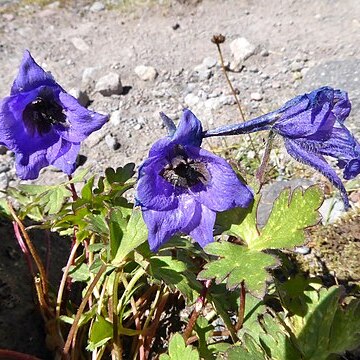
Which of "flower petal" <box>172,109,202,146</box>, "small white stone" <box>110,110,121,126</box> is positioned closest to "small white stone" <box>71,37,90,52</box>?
"small white stone" <box>110,110,121,126</box>

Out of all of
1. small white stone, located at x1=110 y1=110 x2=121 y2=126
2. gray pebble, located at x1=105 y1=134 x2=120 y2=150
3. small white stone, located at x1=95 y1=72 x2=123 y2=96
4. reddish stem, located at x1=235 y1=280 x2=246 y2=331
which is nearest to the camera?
reddish stem, located at x1=235 y1=280 x2=246 y2=331

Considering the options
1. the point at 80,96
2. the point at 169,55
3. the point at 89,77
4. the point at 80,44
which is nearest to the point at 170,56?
the point at 169,55

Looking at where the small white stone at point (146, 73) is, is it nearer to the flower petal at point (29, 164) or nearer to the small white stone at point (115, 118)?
the small white stone at point (115, 118)

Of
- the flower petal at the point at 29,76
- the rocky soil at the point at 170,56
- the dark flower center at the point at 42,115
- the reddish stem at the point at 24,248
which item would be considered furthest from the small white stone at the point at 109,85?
the flower petal at the point at 29,76

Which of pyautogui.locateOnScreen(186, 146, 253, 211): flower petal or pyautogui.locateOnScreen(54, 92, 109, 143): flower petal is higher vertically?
pyautogui.locateOnScreen(54, 92, 109, 143): flower petal

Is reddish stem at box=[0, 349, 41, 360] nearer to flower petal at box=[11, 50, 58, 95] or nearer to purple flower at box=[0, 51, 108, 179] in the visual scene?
purple flower at box=[0, 51, 108, 179]

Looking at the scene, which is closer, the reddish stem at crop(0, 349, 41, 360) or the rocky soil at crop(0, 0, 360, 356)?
the reddish stem at crop(0, 349, 41, 360)

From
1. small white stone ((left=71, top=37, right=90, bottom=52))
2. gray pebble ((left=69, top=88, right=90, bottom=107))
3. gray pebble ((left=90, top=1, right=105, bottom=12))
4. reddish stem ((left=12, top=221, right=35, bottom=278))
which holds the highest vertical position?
gray pebble ((left=90, top=1, right=105, bottom=12))
